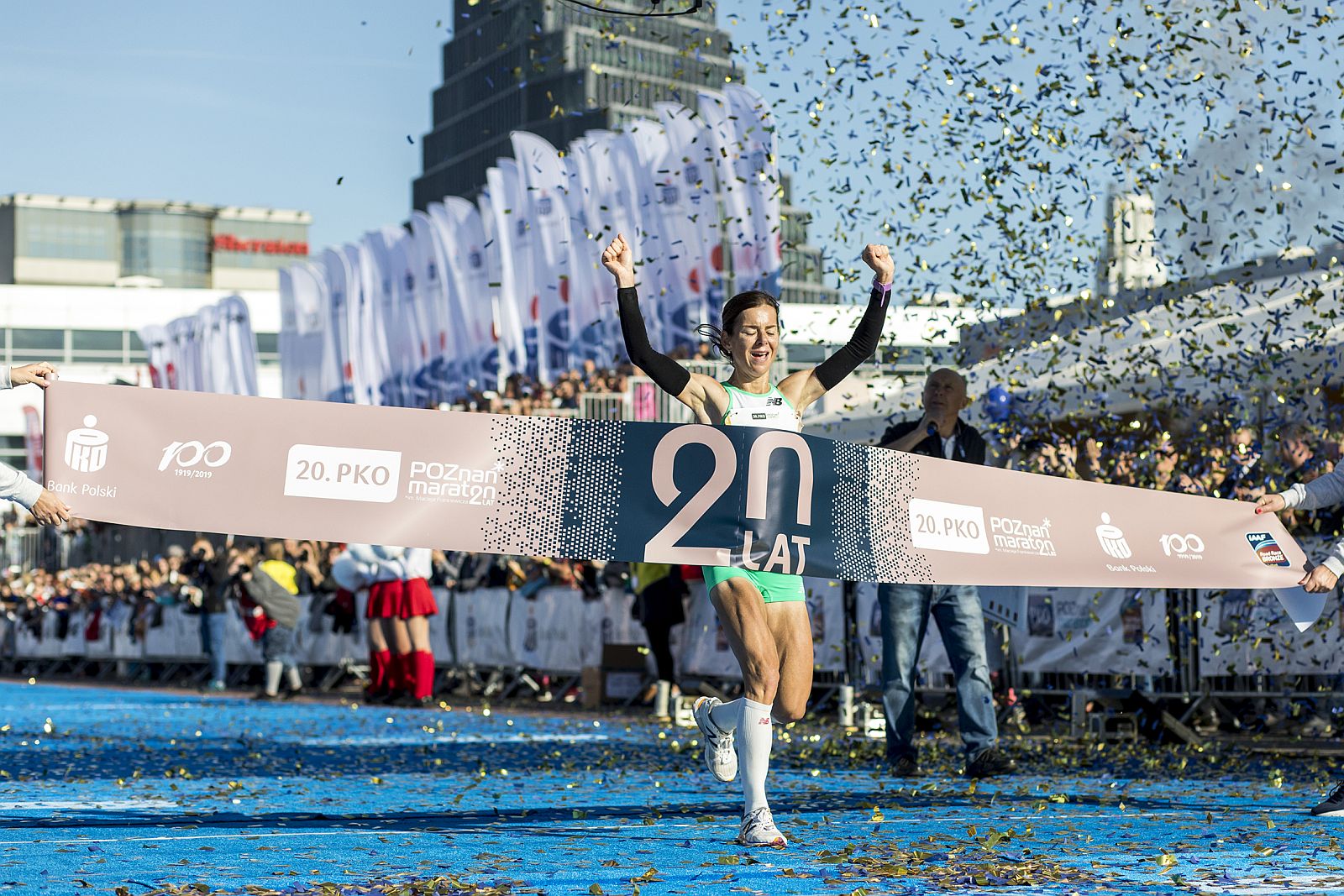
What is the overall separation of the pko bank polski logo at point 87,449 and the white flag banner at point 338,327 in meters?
35.9

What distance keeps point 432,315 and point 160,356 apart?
56.4 ft

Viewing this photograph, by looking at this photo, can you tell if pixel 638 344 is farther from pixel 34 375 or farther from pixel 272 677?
pixel 272 677

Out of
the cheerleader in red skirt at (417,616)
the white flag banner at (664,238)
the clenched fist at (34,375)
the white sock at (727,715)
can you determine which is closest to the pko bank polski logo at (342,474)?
the clenched fist at (34,375)

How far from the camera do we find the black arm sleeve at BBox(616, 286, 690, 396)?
687cm

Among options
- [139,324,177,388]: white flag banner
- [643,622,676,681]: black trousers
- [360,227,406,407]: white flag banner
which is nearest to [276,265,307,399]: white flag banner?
[360,227,406,407]: white flag banner

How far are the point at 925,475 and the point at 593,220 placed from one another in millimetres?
24337

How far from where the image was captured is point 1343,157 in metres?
10.7

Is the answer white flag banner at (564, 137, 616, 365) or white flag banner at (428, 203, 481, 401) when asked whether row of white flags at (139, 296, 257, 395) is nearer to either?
white flag banner at (428, 203, 481, 401)

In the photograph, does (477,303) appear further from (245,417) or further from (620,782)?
(245,417)

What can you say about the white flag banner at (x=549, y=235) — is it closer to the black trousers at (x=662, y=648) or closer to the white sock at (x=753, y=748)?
the black trousers at (x=662, y=648)

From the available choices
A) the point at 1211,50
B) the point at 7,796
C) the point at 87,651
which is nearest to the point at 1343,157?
the point at 1211,50

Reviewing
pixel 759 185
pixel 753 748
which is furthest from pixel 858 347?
pixel 759 185

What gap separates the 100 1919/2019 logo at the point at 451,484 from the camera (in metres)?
7.04

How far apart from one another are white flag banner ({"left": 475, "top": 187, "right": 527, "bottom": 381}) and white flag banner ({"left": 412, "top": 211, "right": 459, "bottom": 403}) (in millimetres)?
1796
